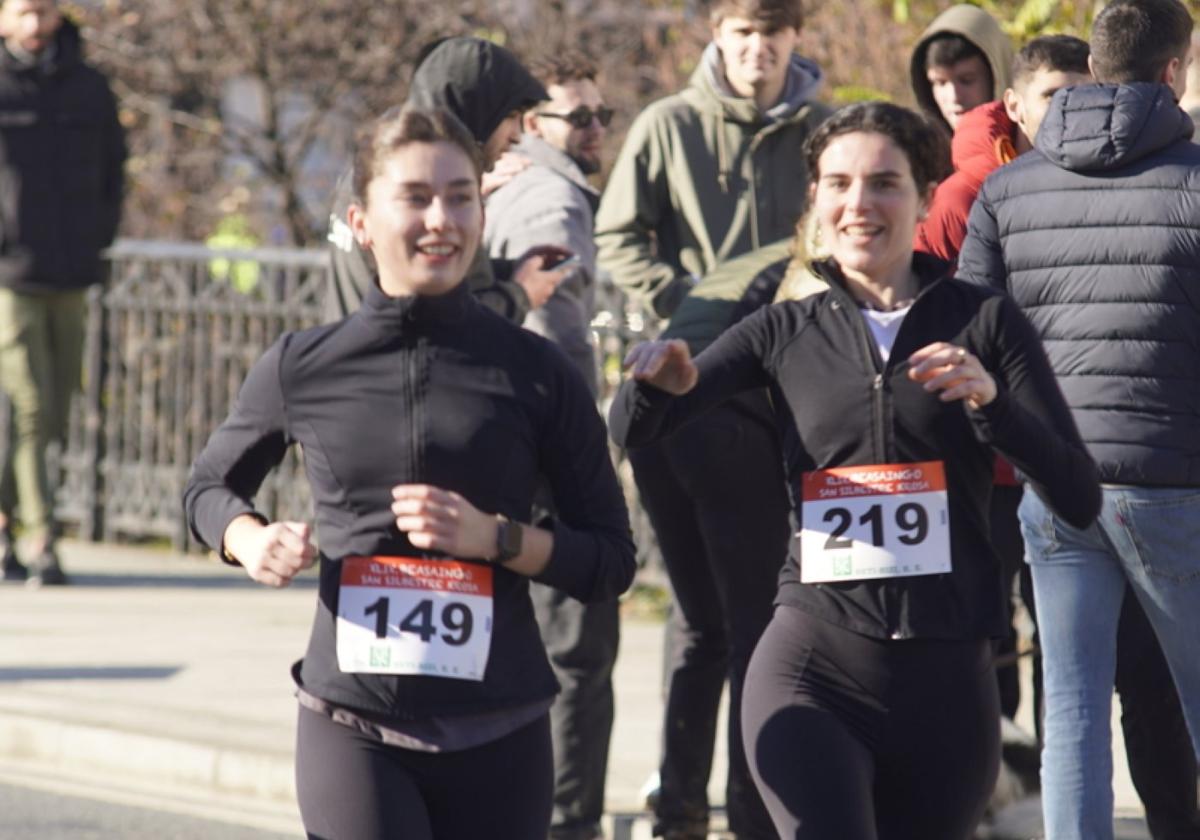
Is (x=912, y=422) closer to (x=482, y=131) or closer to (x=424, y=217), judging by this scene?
(x=424, y=217)

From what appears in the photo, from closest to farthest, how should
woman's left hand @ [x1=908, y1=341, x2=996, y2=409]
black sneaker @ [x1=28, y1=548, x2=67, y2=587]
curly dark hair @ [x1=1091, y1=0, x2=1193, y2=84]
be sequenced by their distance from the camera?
woman's left hand @ [x1=908, y1=341, x2=996, y2=409], curly dark hair @ [x1=1091, y1=0, x2=1193, y2=84], black sneaker @ [x1=28, y1=548, x2=67, y2=587]

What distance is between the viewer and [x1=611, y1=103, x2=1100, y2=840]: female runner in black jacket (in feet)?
14.8

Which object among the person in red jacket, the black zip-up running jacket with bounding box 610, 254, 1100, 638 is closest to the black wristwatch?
the black zip-up running jacket with bounding box 610, 254, 1100, 638

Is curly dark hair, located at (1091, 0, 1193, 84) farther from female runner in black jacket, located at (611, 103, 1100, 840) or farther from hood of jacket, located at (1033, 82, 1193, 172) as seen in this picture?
female runner in black jacket, located at (611, 103, 1100, 840)

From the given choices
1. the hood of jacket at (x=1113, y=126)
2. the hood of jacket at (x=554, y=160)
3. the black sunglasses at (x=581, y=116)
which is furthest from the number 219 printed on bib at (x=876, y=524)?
the black sunglasses at (x=581, y=116)

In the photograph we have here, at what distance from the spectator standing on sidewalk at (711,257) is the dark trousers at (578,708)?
0.56 feet

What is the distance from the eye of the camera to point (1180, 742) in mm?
6059

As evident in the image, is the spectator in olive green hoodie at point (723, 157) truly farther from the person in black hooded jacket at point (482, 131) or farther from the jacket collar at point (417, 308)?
the jacket collar at point (417, 308)

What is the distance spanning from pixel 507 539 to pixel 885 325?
1.03m

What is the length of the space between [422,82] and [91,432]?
21.7ft

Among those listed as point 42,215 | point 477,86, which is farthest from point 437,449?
point 42,215

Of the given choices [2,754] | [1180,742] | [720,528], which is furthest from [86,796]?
[1180,742]

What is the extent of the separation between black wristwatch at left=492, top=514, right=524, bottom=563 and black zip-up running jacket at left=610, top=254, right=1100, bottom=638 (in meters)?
0.71

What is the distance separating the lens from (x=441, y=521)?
13.0 ft
